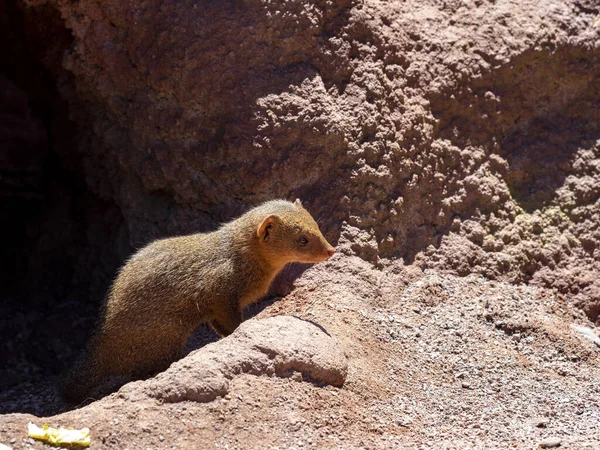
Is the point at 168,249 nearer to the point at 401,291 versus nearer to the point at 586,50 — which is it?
the point at 401,291

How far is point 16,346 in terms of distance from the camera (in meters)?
6.96

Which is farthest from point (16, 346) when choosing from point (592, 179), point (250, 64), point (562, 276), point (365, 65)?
point (592, 179)

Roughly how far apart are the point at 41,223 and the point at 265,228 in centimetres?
362

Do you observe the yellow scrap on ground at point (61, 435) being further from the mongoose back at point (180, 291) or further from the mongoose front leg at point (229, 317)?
the mongoose front leg at point (229, 317)

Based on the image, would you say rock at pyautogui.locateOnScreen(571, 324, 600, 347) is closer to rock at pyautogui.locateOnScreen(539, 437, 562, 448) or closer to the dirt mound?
the dirt mound

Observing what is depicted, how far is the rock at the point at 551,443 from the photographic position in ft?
13.0

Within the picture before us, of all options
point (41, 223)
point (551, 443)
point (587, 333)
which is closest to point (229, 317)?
point (551, 443)

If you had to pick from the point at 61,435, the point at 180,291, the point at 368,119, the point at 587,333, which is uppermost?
the point at 368,119

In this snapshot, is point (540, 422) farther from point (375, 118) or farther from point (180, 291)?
point (375, 118)

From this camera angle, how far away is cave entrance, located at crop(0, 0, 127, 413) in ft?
22.4

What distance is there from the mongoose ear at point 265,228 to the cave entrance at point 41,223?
2.08 metres

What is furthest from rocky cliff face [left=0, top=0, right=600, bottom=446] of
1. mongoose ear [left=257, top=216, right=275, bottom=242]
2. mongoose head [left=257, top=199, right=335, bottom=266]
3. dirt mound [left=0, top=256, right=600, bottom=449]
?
Answer: mongoose ear [left=257, top=216, right=275, bottom=242]

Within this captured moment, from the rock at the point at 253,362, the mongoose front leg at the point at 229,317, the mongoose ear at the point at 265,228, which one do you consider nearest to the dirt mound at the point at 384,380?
the rock at the point at 253,362

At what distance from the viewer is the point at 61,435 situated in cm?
372
